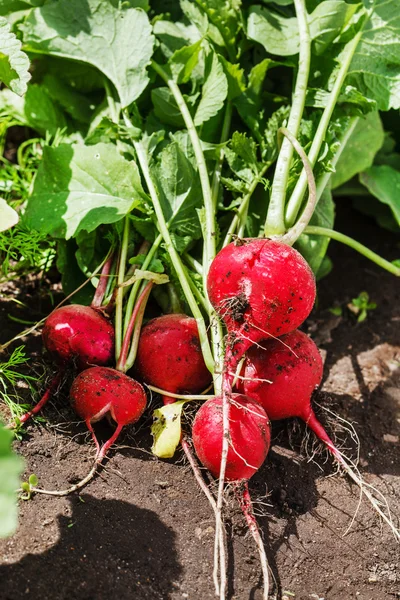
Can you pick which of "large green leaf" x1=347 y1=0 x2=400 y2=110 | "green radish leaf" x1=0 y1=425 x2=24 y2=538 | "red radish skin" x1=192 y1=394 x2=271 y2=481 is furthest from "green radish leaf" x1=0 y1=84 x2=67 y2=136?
"green radish leaf" x1=0 y1=425 x2=24 y2=538

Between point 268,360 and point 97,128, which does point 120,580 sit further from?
point 97,128

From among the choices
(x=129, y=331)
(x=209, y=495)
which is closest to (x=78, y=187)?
(x=129, y=331)

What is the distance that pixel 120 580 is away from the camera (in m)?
1.76

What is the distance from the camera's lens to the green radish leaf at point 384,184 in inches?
124

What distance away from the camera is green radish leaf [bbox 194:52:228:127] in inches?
101

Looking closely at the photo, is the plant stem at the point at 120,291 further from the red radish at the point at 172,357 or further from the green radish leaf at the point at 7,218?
the green radish leaf at the point at 7,218

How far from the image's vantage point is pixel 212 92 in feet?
8.47

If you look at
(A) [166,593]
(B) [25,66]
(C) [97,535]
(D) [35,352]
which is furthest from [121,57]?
(A) [166,593]

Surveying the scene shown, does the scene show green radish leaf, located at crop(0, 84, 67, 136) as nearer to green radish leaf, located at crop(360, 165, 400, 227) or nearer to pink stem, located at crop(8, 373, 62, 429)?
pink stem, located at crop(8, 373, 62, 429)

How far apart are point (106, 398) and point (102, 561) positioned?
1.77 feet

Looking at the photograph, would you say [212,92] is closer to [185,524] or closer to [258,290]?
[258,290]

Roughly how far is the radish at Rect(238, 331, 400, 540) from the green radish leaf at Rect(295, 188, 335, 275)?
0.47 metres

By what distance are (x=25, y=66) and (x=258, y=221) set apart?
109 cm

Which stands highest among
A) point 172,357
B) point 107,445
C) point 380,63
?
point 380,63
